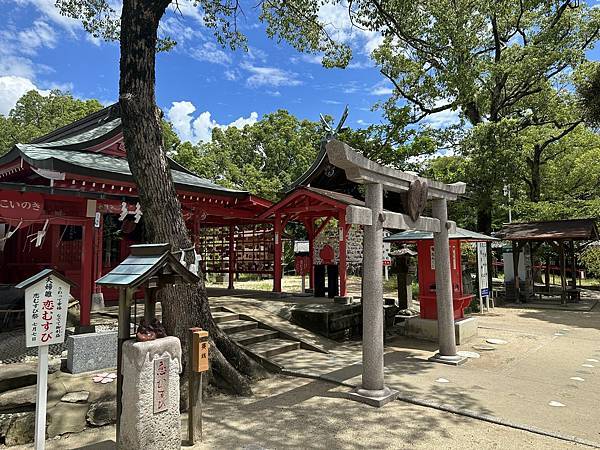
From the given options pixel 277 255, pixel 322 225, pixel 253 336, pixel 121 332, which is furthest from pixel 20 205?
pixel 322 225

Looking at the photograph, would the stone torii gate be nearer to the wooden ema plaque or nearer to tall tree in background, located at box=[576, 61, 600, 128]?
the wooden ema plaque

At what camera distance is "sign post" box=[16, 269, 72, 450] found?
155 inches

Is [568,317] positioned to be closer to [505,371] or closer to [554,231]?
[554,231]

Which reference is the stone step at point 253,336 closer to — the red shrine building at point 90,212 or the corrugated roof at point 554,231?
the red shrine building at point 90,212

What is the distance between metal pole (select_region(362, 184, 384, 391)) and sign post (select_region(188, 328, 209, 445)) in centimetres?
246

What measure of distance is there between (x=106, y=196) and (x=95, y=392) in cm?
292

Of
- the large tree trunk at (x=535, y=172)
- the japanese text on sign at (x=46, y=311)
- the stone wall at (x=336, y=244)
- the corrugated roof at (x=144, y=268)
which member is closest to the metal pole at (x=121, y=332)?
the corrugated roof at (x=144, y=268)

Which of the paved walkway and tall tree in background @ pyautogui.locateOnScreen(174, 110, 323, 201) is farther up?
tall tree in background @ pyautogui.locateOnScreen(174, 110, 323, 201)

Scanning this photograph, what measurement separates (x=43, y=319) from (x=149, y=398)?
4.48 feet

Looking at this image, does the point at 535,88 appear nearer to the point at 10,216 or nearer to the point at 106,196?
the point at 106,196

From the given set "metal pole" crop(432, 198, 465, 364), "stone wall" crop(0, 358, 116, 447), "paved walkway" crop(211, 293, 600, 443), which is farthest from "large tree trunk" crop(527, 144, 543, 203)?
"stone wall" crop(0, 358, 116, 447)

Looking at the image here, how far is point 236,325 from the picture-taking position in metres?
8.66

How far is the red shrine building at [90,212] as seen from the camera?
7.07 metres

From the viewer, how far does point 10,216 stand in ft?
20.8
